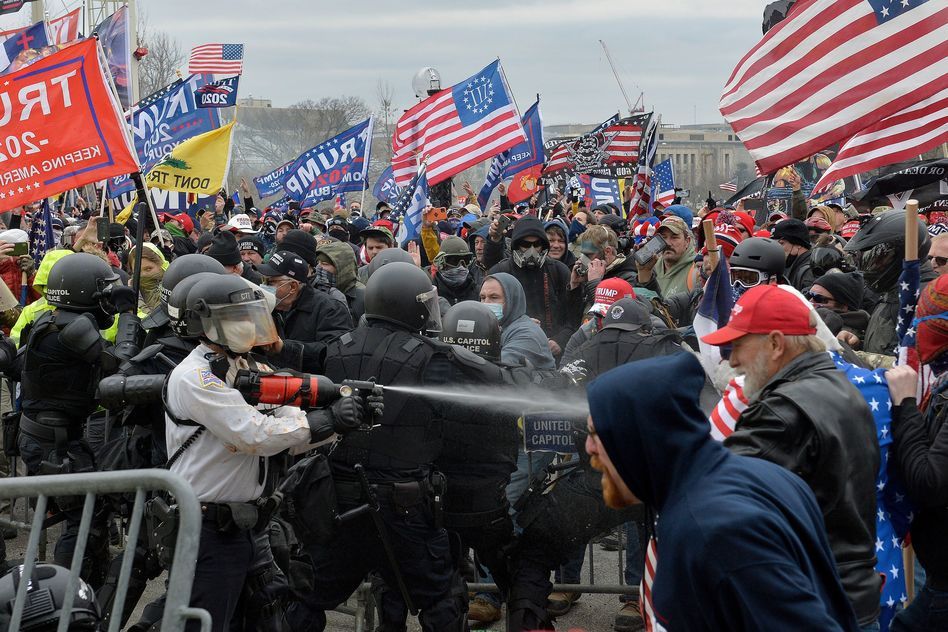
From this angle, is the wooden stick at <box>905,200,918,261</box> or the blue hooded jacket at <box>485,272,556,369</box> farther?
the blue hooded jacket at <box>485,272,556,369</box>

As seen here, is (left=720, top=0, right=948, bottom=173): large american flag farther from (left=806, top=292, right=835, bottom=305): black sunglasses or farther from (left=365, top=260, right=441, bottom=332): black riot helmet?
(left=365, top=260, right=441, bottom=332): black riot helmet

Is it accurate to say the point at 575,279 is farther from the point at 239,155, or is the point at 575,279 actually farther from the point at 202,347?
the point at 239,155

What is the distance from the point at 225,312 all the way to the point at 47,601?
5.37 feet

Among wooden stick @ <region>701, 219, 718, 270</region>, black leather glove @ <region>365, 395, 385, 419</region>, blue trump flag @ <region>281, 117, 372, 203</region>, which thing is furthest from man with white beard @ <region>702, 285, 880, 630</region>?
blue trump flag @ <region>281, 117, 372, 203</region>

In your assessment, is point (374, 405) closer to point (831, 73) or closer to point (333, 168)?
point (831, 73)

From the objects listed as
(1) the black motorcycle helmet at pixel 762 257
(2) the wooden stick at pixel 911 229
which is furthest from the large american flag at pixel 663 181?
(2) the wooden stick at pixel 911 229

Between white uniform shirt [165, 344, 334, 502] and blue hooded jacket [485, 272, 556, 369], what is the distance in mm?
2328

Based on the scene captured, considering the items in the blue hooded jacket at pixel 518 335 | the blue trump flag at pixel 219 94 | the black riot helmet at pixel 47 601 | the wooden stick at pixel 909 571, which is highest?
the blue trump flag at pixel 219 94

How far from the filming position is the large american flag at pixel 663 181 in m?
19.1

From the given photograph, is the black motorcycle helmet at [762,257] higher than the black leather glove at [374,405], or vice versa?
the black motorcycle helmet at [762,257]

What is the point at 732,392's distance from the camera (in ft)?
13.8

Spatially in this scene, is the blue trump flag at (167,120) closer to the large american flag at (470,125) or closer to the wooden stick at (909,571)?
the large american flag at (470,125)

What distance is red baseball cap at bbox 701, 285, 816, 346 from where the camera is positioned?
12.4 ft

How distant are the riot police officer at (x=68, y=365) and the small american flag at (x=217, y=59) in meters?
16.7
